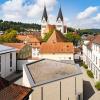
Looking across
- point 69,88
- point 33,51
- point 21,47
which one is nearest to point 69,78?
point 69,88

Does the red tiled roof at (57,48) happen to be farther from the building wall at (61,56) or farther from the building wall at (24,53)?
the building wall at (24,53)

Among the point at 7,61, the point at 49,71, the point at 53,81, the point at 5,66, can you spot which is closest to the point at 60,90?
the point at 53,81

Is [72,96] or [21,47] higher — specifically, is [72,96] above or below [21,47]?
below

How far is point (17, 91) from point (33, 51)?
44.8 meters

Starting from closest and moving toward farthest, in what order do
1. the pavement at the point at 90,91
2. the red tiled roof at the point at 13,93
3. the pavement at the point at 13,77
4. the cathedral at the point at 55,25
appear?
the red tiled roof at the point at 13,93 < the pavement at the point at 90,91 < the pavement at the point at 13,77 < the cathedral at the point at 55,25

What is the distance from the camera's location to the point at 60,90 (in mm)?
21594

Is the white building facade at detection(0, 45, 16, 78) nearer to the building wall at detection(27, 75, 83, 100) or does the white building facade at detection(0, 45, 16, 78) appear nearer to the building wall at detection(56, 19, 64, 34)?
the building wall at detection(27, 75, 83, 100)

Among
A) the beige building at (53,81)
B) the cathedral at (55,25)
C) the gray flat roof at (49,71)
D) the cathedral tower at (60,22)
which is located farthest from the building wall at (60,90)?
the cathedral tower at (60,22)

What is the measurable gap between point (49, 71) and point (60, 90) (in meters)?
3.22

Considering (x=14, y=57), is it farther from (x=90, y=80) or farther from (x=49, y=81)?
(x=49, y=81)

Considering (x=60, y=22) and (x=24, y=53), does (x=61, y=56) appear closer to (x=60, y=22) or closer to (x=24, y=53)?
(x=24, y=53)

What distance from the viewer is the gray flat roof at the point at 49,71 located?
21578 mm

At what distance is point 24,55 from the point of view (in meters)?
43.8

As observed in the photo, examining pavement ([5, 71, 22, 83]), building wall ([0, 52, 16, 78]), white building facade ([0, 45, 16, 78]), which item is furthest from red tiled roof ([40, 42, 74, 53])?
pavement ([5, 71, 22, 83])
